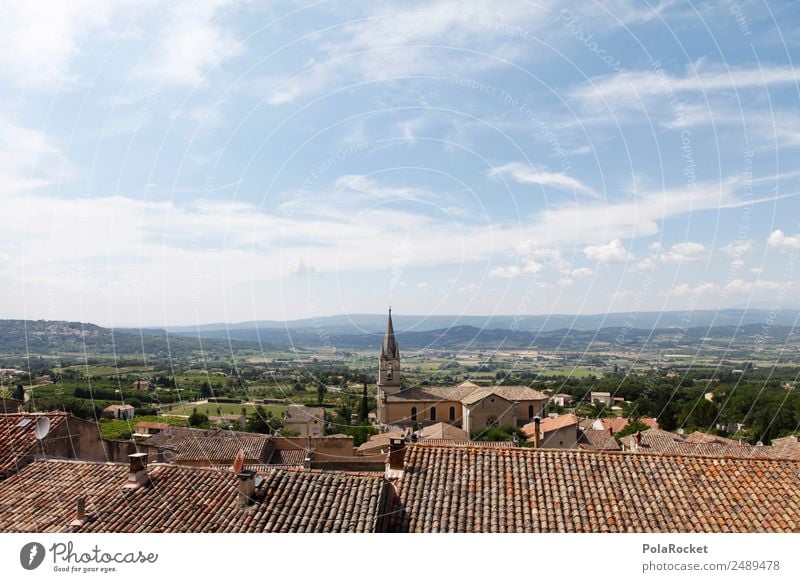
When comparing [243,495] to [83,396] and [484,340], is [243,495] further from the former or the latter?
[83,396]

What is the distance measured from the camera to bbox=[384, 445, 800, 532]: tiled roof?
32.6 ft

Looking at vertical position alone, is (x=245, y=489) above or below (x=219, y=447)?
above

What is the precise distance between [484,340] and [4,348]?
18.9 metres

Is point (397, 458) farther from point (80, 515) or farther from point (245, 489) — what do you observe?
point (80, 515)

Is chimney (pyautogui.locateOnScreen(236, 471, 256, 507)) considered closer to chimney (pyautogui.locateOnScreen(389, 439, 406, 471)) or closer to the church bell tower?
chimney (pyautogui.locateOnScreen(389, 439, 406, 471))

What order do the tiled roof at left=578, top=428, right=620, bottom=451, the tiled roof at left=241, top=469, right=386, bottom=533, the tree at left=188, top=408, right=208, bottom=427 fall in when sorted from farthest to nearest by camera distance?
1. the tree at left=188, top=408, right=208, bottom=427
2. the tiled roof at left=578, top=428, right=620, bottom=451
3. the tiled roof at left=241, top=469, right=386, bottom=533

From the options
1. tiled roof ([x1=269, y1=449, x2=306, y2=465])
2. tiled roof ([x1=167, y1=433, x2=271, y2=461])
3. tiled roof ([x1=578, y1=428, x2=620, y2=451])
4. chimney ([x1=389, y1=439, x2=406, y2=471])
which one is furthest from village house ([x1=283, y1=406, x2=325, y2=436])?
chimney ([x1=389, y1=439, x2=406, y2=471])

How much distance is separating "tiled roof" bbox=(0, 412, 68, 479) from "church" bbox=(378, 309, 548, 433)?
4887 cm

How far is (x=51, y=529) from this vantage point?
29.9 ft

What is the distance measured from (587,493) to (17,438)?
12.2 meters

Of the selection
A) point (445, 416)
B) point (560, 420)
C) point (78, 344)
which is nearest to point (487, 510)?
point (78, 344)

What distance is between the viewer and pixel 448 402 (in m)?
69.8

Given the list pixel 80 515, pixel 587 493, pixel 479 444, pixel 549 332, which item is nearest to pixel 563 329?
pixel 549 332
